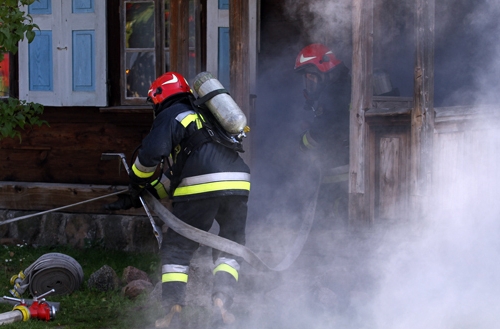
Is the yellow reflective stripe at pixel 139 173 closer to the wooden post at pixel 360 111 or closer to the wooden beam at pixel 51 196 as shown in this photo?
the wooden post at pixel 360 111

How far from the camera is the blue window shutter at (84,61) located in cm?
833

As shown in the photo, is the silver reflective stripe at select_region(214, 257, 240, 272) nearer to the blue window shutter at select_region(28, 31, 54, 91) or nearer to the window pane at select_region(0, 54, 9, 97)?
the blue window shutter at select_region(28, 31, 54, 91)

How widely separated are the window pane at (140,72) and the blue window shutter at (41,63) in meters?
0.91

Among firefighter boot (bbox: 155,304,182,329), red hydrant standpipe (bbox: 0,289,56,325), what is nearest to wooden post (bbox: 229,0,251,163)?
firefighter boot (bbox: 155,304,182,329)

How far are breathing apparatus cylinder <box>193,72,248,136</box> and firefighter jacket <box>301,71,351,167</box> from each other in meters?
2.03

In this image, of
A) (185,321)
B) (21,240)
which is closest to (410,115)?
(185,321)

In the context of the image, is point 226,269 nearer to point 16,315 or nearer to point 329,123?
point 16,315

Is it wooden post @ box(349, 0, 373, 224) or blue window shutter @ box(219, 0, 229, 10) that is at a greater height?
blue window shutter @ box(219, 0, 229, 10)

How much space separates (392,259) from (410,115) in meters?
1.16

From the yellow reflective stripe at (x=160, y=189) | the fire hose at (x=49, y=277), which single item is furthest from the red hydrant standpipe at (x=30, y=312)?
the yellow reflective stripe at (x=160, y=189)

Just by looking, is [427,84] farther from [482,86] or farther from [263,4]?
[263,4]

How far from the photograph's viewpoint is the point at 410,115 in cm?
577

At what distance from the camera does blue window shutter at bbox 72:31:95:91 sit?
8328 millimetres

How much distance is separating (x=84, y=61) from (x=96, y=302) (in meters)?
3.21
